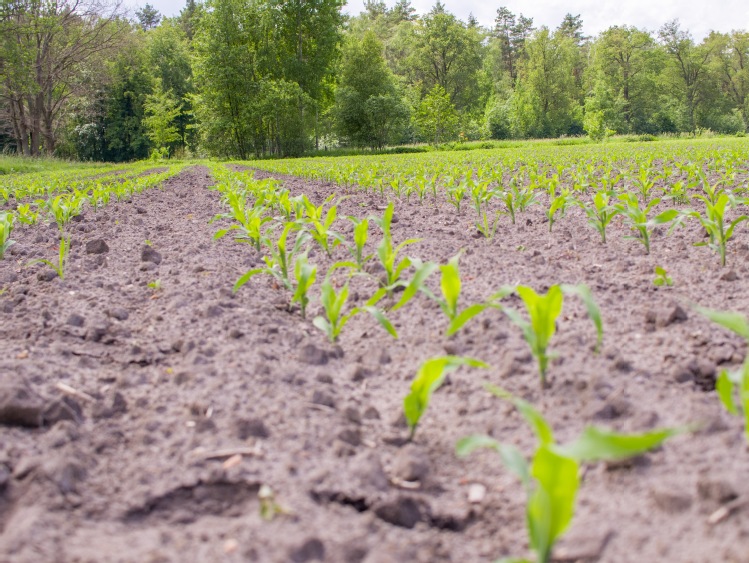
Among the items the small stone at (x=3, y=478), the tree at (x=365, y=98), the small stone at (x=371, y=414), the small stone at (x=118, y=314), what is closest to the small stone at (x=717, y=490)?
the small stone at (x=371, y=414)

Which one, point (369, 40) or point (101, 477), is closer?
point (101, 477)

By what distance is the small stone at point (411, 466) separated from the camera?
145cm

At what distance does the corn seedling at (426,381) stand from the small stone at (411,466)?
12 centimetres

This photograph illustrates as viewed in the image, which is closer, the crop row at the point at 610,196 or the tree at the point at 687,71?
the crop row at the point at 610,196

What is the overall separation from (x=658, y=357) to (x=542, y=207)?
4.80 meters

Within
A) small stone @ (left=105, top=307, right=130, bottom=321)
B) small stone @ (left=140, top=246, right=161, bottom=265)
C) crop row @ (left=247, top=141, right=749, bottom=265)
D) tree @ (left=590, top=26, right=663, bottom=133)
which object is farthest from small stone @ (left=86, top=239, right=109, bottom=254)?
tree @ (left=590, top=26, right=663, bottom=133)

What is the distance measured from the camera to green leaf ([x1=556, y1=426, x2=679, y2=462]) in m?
0.87

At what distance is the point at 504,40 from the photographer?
76.4 m

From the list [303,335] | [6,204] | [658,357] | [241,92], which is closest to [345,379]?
[303,335]

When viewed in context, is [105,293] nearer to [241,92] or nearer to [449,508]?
[449,508]

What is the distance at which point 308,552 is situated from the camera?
3.67 ft

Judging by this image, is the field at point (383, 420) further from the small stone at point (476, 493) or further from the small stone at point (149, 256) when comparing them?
the small stone at point (149, 256)

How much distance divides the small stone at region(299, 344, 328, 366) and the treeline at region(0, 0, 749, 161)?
28308 mm

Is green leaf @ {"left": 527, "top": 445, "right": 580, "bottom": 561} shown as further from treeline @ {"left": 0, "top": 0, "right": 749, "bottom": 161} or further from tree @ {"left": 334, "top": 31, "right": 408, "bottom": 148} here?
tree @ {"left": 334, "top": 31, "right": 408, "bottom": 148}
